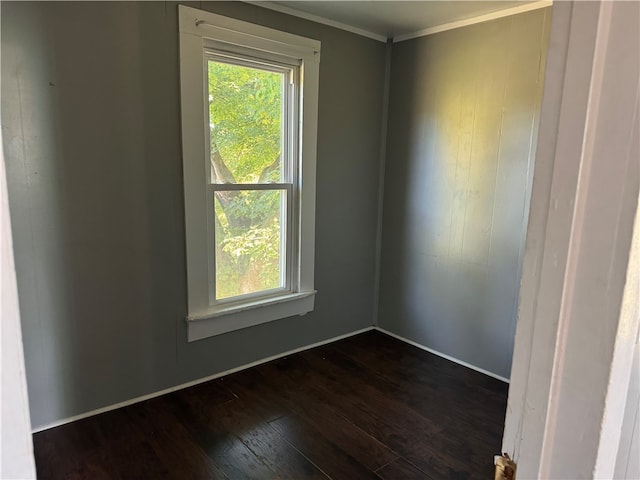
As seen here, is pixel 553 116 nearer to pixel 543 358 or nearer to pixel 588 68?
pixel 588 68

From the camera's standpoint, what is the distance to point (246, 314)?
283cm

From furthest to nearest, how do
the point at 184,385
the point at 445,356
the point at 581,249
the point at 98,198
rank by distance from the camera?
the point at 445,356
the point at 184,385
the point at 98,198
the point at 581,249

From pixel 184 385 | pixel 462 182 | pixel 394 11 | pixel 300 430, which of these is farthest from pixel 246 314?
pixel 394 11

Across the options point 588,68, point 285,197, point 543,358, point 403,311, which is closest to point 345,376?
point 403,311

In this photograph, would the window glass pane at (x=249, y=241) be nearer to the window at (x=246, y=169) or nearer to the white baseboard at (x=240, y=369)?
the window at (x=246, y=169)

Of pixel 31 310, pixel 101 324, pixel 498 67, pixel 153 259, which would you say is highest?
pixel 498 67

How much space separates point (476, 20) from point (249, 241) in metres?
2.07

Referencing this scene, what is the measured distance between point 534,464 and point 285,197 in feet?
8.21

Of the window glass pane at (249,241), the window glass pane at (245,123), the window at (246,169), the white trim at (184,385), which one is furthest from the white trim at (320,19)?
the white trim at (184,385)

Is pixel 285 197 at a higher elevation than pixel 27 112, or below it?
below

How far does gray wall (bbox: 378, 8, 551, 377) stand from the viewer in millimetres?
2652

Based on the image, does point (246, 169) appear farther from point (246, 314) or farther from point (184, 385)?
point (184, 385)

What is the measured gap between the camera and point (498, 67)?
2.70 metres

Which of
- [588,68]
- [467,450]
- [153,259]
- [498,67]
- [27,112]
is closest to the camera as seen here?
[588,68]
